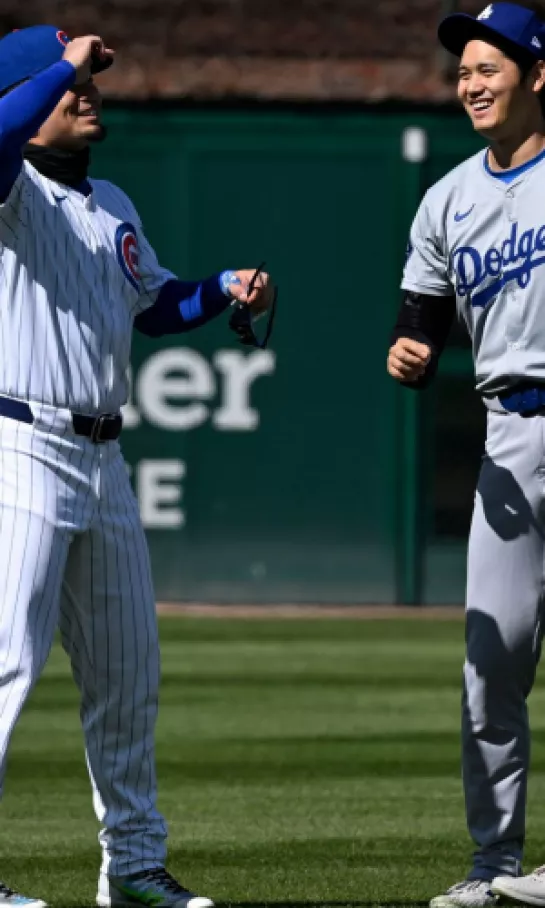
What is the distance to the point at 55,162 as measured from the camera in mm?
5578

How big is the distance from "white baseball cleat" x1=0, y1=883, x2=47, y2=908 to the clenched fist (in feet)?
5.30

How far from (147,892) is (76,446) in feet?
3.74

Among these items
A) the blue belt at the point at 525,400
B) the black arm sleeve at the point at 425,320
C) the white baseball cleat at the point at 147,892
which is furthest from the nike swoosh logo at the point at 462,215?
the white baseball cleat at the point at 147,892

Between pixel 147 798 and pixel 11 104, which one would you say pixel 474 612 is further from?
pixel 11 104

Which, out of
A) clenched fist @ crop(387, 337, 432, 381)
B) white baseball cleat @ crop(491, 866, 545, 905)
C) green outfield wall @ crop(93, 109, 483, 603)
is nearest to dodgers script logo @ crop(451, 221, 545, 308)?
clenched fist @ crop(387, 337, 432, 381)

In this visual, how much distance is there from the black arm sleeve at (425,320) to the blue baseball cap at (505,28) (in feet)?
2.25

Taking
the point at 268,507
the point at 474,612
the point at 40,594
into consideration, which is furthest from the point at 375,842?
the point at 268,507

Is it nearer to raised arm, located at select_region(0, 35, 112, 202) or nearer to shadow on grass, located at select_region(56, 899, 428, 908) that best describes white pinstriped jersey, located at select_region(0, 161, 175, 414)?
raised arm, located at select_region(0, 35, 112, 202)

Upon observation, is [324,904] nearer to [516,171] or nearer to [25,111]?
[516,171]

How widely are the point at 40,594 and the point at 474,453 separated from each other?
1014 cm

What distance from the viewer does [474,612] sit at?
230 inches

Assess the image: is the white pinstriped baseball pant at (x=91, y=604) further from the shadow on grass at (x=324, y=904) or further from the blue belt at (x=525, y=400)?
the blue belt at (x=525, y=400)

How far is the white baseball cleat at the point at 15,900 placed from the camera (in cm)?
554

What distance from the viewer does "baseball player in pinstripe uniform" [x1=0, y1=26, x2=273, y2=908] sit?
5.39 metres
